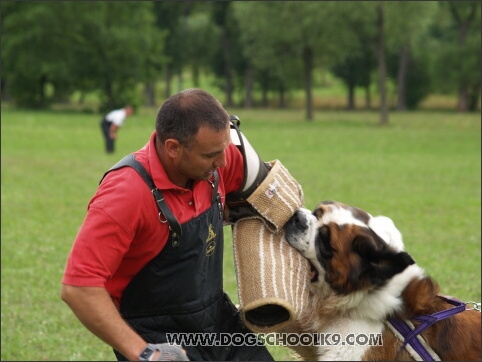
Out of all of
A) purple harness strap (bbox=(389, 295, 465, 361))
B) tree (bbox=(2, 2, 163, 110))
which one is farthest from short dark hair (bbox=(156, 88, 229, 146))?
tree (bbox=(2, 2, 163, 110))

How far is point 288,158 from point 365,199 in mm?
7919

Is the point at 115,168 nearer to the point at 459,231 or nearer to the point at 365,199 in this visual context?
the point at 459,231

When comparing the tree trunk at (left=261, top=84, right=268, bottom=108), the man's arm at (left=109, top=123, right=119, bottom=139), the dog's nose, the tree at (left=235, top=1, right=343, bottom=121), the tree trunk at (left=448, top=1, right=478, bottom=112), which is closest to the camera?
the dog's nose

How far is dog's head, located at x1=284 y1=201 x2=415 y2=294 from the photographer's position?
380cm

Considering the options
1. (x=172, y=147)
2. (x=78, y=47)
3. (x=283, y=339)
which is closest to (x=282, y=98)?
(x=78, y=47)

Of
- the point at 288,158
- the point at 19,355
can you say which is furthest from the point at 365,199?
the point at 19,355

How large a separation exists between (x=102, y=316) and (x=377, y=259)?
1.33 metres

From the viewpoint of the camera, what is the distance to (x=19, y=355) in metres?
6.82

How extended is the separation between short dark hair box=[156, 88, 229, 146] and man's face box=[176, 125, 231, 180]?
27 millimetres

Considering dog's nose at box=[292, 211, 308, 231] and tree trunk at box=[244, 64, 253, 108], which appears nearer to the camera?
dog's nose at box=[292, 211, 308, 231]

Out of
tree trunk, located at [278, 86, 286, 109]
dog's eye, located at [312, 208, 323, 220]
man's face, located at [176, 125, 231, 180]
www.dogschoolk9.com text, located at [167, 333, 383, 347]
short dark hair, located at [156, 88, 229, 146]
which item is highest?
short dark hair, located at [156, 88, 229, 146]

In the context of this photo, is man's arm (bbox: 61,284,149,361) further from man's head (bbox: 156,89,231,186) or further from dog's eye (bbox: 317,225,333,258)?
dog's eye (bbox: 317,225,333,258)

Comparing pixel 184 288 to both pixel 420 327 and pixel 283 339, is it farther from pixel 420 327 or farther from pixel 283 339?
pixel 420 327

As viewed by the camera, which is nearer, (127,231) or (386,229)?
(127,231)
